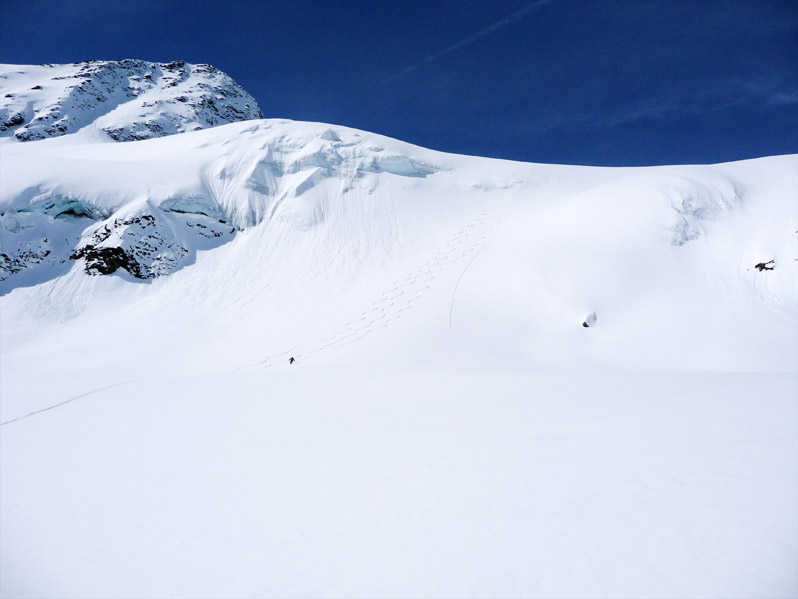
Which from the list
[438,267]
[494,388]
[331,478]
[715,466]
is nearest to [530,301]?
[438,267]

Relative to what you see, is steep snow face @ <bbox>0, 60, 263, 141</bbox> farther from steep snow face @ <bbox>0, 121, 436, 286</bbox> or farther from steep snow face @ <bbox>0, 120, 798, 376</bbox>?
steep snow face @ <bbox>0, 120, 798, 376</bbox>

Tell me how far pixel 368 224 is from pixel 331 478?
24.7m

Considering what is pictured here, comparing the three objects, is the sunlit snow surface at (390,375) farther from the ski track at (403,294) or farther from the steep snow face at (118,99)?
the steep snow face at (118,99)

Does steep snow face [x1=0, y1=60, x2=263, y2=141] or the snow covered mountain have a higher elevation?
steep snow face [x1=0, y1=60, x2=263, y2=141]

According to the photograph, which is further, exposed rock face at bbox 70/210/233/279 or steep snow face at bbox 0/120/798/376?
exposed rock face at bbox 70/210/233/279

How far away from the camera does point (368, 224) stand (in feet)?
94.3

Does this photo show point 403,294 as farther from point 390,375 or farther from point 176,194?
point 176,194

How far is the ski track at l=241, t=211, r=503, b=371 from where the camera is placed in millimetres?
17484

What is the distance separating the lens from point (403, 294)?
69.5ft

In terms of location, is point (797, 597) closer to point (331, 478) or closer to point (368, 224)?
point (331, 478)

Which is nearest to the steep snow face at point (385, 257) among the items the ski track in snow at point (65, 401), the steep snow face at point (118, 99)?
the ski track in snow at point (65, 401)

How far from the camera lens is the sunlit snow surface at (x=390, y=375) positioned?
12.6 feet

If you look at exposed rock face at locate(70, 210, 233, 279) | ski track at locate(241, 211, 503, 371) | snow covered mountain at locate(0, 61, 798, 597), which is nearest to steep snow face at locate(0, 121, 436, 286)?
exposed rock face at locate(70, 210, 233, 279)

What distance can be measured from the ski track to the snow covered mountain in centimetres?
19
